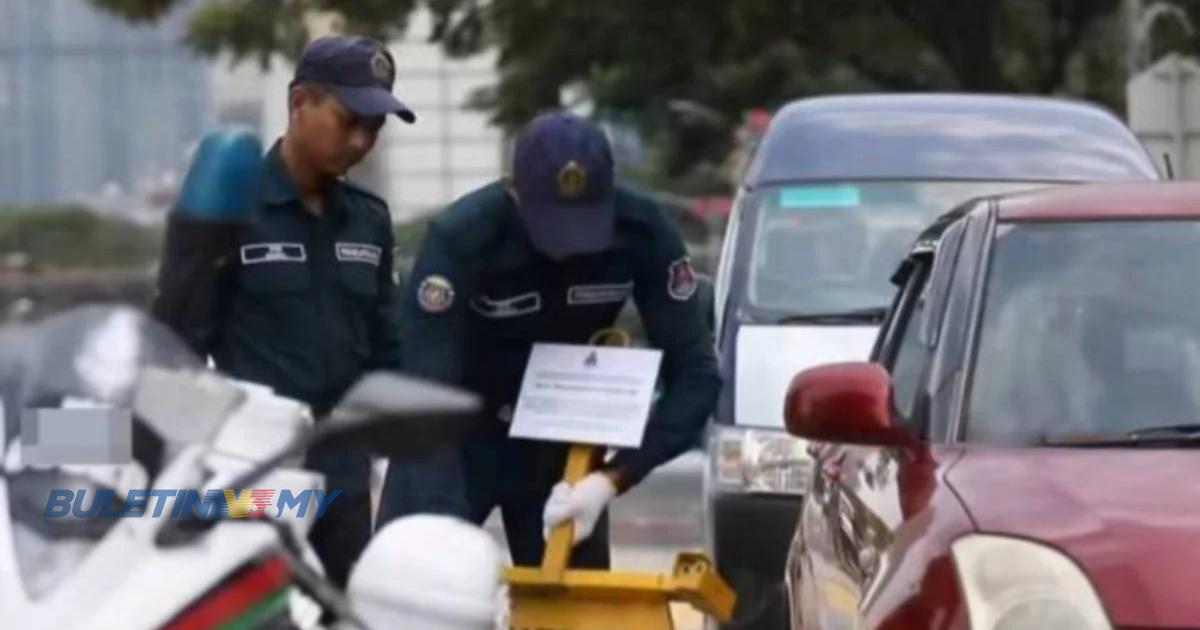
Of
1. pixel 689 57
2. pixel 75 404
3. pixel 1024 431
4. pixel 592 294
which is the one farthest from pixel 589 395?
pixel 689 57

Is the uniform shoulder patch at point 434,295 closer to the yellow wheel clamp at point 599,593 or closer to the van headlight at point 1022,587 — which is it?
the yellow wheel clamp at point 599,593

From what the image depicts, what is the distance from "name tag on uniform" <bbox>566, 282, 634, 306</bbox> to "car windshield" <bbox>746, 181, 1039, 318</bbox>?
3.40 metres

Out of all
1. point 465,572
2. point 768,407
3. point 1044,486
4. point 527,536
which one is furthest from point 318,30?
point 465,572

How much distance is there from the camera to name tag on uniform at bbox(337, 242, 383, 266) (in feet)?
20.9

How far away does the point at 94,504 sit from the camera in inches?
144

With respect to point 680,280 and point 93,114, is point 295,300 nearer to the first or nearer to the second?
point 680,280

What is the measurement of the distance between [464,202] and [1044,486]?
5.38 ft

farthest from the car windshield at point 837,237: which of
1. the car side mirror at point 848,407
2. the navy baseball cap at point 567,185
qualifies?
the car side mirror at point 848,407

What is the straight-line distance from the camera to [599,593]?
6328mm

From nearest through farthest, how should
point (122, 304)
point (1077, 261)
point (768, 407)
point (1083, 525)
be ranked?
point (122, 304)
point (1083, 525)
point (1077, 261)
point (768, 407)

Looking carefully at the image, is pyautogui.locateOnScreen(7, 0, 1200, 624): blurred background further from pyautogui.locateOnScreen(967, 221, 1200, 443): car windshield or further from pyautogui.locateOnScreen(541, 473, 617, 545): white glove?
pyautogui.locateOnScreen(967, 221, 1200, 443): car windshield

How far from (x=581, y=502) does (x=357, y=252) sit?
2.22 ft

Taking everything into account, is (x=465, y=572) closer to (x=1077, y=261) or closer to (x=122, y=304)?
(x=122, y=304)

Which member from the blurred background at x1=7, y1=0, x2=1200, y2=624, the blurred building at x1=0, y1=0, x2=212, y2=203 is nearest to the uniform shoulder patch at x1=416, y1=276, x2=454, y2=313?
the blurred background at x1=7, y1=0, x2=1200, y2=624
